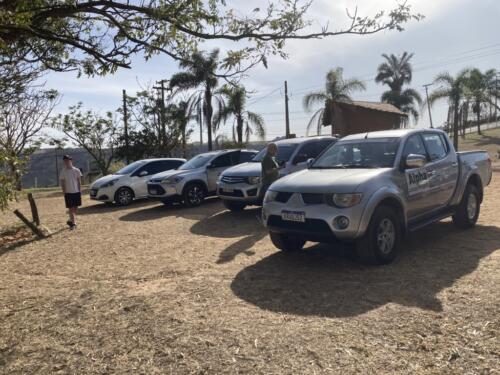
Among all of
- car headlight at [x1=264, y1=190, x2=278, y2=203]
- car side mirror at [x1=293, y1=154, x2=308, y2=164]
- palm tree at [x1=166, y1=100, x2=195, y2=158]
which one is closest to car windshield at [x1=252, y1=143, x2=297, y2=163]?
car side mirror at [x1=293, y1=154, x2=308, y2=164]

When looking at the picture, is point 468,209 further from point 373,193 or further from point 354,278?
point 354,278

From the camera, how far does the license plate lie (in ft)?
17.5

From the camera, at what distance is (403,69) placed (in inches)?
1799

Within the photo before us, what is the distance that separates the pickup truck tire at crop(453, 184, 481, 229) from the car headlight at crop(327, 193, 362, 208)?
3.00 metres

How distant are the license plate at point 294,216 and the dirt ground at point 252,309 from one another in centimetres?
68

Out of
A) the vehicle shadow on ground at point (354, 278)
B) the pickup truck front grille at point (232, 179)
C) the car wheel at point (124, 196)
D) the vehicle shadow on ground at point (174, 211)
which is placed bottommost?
the vehicle shadow on ground at point (354, 278)

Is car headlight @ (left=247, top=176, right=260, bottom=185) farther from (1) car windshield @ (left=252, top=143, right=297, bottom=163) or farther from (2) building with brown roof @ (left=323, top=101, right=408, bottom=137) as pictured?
(2) building with brown roof @ (left=323, top=101, right=408, bottom=137)

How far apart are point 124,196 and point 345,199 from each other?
390 inches

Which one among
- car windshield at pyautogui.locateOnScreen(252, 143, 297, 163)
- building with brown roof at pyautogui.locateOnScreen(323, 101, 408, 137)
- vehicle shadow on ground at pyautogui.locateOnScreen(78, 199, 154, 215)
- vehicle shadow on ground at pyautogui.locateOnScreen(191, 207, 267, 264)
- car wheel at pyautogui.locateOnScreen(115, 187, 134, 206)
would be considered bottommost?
vehicle shadow on ground at pyautogui.locateOnScreen(191, 207, 267, 264)

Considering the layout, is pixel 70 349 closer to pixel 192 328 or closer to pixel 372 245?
pixel 192 328

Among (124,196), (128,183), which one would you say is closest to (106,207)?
(124,196)

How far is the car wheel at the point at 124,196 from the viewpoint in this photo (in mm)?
13492

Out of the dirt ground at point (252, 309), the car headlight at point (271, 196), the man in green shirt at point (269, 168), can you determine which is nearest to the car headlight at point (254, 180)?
the man in green shirt at point (269, 168)

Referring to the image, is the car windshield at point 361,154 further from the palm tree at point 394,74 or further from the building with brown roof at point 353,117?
the palm tree at point 394,74
